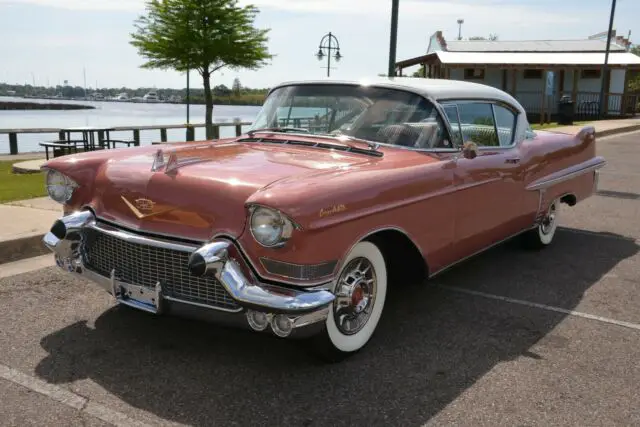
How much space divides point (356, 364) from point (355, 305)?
315 millimetres

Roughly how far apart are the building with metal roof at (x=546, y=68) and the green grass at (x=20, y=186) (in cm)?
2211

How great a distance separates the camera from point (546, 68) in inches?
1109

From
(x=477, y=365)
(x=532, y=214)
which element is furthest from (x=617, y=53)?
(x=477, y=365)

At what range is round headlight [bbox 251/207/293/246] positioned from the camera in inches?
115

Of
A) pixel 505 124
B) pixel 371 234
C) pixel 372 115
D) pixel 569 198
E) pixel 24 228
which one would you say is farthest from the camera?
pixel 569 198

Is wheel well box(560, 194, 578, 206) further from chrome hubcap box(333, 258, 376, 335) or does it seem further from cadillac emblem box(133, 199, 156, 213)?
cadillac emblem box(133, 199, 156, 213)

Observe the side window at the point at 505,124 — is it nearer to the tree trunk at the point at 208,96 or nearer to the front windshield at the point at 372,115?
the front windshield at the point at 372,115

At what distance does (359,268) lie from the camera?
3.44 metres

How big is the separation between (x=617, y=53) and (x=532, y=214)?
2912 centimetres

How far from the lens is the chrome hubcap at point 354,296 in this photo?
3326mm

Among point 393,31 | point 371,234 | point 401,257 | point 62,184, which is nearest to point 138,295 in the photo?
point 62,184

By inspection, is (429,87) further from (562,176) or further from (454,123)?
(562,176)

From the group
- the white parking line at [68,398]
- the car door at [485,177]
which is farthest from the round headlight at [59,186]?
the car door at [485,177]

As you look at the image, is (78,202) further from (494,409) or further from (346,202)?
(494,409)
